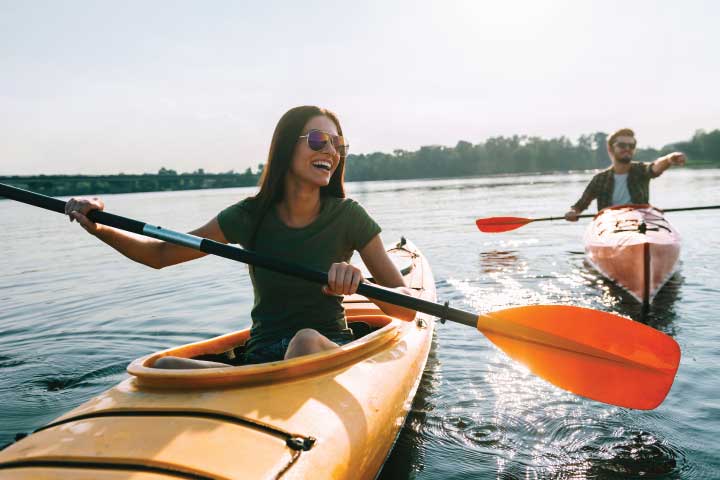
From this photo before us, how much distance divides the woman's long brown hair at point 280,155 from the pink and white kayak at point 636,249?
4.54 meters

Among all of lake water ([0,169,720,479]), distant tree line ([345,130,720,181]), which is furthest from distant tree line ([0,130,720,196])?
lake water ([0,169,720,479])

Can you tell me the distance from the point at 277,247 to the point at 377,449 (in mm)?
1209

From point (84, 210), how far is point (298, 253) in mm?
1211

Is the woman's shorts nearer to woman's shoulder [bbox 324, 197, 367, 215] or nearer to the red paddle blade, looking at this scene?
woman's shoulder [bbox 324, 197, 367, 215]

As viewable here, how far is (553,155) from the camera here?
95938mm

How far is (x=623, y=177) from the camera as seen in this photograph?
8.44 m

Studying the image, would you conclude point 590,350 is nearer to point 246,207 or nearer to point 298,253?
point 298,253

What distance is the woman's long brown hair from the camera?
3.00 metres

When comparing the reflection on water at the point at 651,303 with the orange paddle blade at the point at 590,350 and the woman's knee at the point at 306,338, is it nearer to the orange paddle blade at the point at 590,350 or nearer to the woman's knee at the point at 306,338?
the orange paddle blade at the point at 590,350

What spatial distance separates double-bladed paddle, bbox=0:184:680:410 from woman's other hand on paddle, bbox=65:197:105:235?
3cm

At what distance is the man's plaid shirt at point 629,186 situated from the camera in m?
8.30

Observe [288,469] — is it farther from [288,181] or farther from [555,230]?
[555,230]

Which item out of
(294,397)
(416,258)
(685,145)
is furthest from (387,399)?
(685,145)

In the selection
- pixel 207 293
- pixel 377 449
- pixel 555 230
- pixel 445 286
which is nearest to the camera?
pixel 377 449
